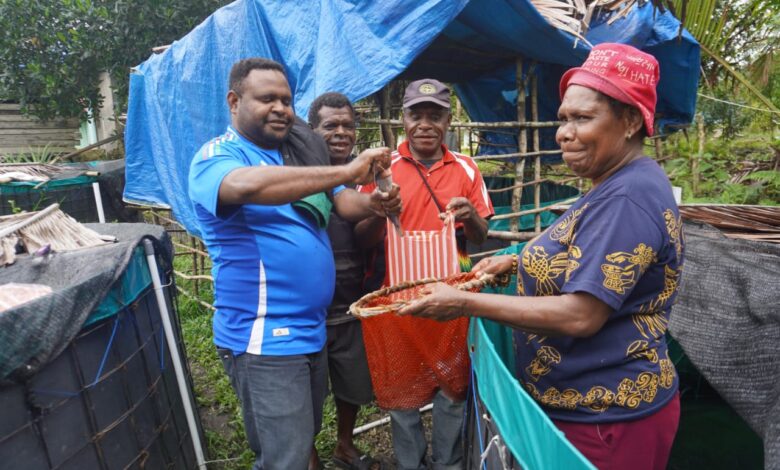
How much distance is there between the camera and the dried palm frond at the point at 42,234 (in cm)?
Result: 213

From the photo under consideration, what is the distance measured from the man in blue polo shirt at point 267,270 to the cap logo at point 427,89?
72 cm

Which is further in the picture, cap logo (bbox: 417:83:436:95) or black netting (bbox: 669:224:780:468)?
cap logo (bbox: 417:83:436:95)

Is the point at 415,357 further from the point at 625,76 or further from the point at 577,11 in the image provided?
the point at 577,11

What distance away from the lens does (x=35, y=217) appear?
7.51 feet

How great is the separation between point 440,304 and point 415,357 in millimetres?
958

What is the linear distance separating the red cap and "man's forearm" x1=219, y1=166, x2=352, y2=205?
0.97 metres

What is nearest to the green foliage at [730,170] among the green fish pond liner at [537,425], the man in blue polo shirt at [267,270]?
the green fish pond liner at [537,425]

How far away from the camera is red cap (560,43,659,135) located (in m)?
1.31

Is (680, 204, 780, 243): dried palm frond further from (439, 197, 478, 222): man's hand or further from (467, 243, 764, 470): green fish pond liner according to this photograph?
(439, 197, 478, 222): man's hand

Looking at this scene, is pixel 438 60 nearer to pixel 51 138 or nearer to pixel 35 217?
pixel 35 217

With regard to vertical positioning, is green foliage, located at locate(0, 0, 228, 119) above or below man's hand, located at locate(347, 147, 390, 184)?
above

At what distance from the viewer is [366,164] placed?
193cm

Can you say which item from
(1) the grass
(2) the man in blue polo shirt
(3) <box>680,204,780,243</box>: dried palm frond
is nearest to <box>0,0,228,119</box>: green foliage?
(1) the grass

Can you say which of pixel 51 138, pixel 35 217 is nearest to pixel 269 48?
pixel 35 217
